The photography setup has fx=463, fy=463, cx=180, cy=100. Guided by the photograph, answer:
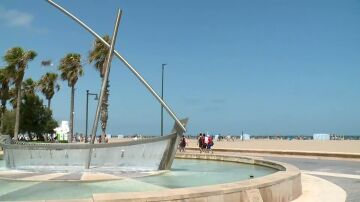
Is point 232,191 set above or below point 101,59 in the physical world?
below

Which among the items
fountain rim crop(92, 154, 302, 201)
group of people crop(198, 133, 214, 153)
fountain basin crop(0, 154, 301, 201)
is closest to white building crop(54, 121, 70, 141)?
group of people crop(198, 133, 214, 153)

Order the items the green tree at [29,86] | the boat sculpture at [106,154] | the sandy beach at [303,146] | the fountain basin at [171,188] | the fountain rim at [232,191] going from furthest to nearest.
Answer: the green tree at [29,86], the sandy beach at [303,146], the boat sculpture at [106,154], the fountain basin at [171,188], the fountain rim at [232,191]

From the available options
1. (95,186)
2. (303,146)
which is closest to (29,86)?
(303,146)

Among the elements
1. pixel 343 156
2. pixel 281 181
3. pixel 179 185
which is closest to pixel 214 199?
pixel 281 181

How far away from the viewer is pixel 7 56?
4716 centimetres

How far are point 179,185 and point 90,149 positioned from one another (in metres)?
4.68

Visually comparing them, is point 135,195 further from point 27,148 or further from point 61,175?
point 27,148

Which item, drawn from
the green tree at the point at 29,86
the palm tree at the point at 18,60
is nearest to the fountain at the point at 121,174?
the palm tree at the point at 18,60

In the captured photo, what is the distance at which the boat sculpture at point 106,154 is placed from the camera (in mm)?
15984

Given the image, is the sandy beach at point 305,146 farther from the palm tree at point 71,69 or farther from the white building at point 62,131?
the white building at point 62,131

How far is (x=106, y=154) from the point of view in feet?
54.1

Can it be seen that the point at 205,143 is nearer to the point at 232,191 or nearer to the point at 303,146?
the point at 303,146

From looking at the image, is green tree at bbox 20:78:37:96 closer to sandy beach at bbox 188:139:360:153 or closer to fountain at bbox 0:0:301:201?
sandy beach at bbox 188:139:360:153

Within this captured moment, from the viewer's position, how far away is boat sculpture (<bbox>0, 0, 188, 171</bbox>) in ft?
52.4
